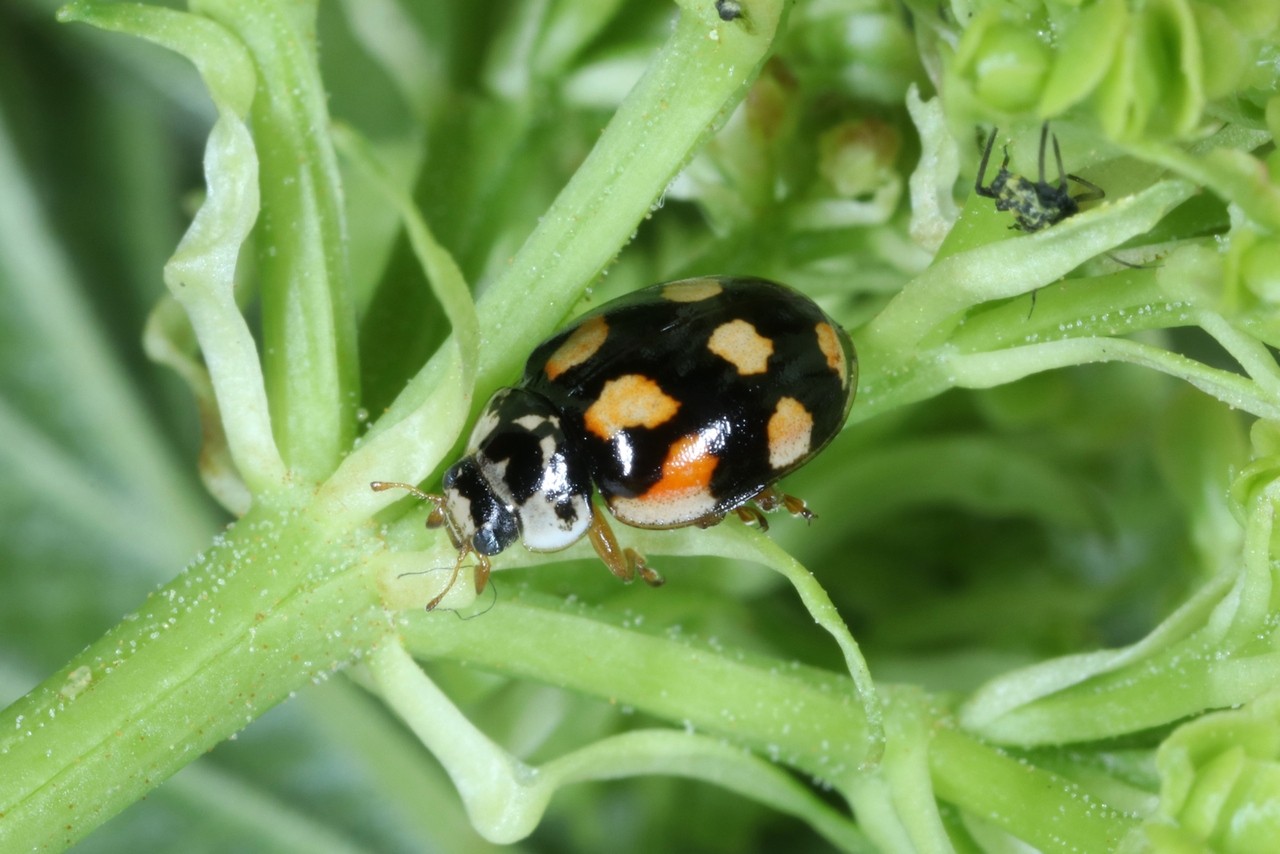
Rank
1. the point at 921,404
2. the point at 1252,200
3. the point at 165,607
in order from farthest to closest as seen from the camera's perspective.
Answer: the point at 921,404 < the point at 165,607 < the point at 1252,200

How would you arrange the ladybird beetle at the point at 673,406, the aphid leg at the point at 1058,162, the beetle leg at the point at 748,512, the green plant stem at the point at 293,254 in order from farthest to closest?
the beetle leg at the point at 748,512 < the ladybird beetle at the point at 673,406 < the green plant stem at the point at 293,254 < the aphid leg at the point at 1058,162

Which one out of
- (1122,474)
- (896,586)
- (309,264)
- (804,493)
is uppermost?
(309,264)

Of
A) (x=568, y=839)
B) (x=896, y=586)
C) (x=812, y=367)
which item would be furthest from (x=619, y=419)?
(x=568, y=839)

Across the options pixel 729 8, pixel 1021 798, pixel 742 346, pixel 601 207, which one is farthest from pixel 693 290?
pixel 1021 798

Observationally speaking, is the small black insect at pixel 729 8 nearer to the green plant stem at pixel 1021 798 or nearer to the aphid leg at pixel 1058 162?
the aphid leg at pixel 1058 162

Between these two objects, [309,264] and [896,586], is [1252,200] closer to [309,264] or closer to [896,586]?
[309,264]

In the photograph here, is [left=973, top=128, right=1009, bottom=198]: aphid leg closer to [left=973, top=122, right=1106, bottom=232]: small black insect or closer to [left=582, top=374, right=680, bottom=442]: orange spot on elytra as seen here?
[left=973, top=122, right=1106, bottom=232]: small black insect

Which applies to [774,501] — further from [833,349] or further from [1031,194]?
[1031,194]

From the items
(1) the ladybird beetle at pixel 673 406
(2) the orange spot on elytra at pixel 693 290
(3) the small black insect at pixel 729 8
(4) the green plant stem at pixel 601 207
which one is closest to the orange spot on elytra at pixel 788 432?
(1) the ladybird beetle at pixel 673 406
